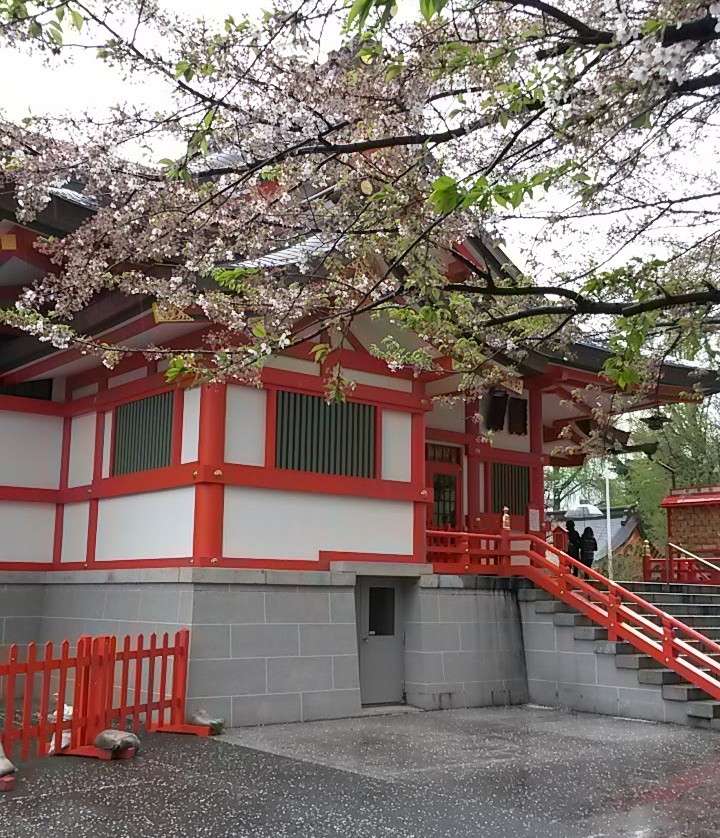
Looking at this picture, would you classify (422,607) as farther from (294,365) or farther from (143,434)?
(143,434)

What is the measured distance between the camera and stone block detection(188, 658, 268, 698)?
10000 millimetres

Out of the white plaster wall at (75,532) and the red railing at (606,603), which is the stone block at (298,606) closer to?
the red railing at (606,603)

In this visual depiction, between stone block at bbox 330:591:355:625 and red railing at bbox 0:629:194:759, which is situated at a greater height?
stone block at bbox 330:591:355:625

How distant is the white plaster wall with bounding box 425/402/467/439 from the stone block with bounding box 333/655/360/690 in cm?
491

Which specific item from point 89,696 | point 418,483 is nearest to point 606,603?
point 418,483

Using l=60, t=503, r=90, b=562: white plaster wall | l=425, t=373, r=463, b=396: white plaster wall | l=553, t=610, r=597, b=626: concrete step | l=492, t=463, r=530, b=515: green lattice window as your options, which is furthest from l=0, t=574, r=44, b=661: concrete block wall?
l=492, t=463, r=530, b=515: green lattice window

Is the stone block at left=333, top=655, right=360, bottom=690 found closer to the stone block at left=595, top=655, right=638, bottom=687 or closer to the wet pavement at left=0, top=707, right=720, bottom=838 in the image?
the wet pavement at left=0, top=707, right=720, bottom=838

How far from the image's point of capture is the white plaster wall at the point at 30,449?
42.5 ft

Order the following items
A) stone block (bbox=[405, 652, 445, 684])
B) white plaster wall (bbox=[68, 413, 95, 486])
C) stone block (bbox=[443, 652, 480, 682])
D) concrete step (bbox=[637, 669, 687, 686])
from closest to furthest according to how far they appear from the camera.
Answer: concrete step (bbox=[637, 669, 687, 686]) → stone block (bbox=[405, 652, 445, 684]) → stone block (bbox=[443, 652, 480, 682]) → white plaster wall (bbox=[68, 413, 95, 486])

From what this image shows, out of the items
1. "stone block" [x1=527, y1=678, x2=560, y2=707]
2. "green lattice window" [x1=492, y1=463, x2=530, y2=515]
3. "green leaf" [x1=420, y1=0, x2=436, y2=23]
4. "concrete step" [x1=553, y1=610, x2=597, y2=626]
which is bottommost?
"stone block" [x1=527, y1=678, x2=560, y2=707]

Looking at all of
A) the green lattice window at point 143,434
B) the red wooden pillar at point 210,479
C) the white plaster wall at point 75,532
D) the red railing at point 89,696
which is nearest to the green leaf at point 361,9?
the red railing at point 89,696

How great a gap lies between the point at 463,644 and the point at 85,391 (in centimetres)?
675

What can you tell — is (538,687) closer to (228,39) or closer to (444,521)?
(444,521)

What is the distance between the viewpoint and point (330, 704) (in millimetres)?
10977
